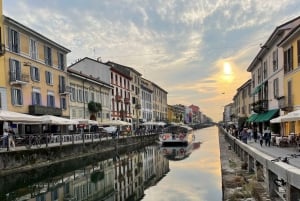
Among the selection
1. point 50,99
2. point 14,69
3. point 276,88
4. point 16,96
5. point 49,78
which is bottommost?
point 50,99

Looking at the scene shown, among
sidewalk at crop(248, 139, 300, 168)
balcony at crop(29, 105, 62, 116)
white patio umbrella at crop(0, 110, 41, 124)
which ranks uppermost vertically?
balcony at crop(29, 105, 62, 116)

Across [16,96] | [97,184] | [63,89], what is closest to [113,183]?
[97,184]

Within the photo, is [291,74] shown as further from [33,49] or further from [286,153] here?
[33,49]

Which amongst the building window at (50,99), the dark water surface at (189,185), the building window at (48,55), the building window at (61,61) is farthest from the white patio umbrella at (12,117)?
the building window at (61,61)

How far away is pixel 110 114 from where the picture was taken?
5881 cm

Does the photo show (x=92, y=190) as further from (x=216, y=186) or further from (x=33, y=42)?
(x=33, y=42)

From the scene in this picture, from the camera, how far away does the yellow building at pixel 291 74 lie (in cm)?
2425

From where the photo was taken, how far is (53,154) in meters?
26.3

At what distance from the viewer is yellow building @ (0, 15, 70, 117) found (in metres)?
30.3

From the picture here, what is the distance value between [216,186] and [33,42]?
23987mm

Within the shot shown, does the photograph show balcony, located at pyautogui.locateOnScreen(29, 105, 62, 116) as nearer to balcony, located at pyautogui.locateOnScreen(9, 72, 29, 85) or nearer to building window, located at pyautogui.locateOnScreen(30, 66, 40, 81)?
balcony, located at pyautogui.locateOnScreen(9, 72, 29, 85)

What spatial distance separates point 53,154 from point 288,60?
19.6 m

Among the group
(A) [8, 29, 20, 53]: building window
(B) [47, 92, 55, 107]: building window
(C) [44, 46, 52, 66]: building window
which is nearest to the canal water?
(B) [47, 92, 55, 107]: building window

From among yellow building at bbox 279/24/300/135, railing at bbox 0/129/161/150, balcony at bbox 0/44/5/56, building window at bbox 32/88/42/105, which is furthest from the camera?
building window at bbox 32/88/42/105
